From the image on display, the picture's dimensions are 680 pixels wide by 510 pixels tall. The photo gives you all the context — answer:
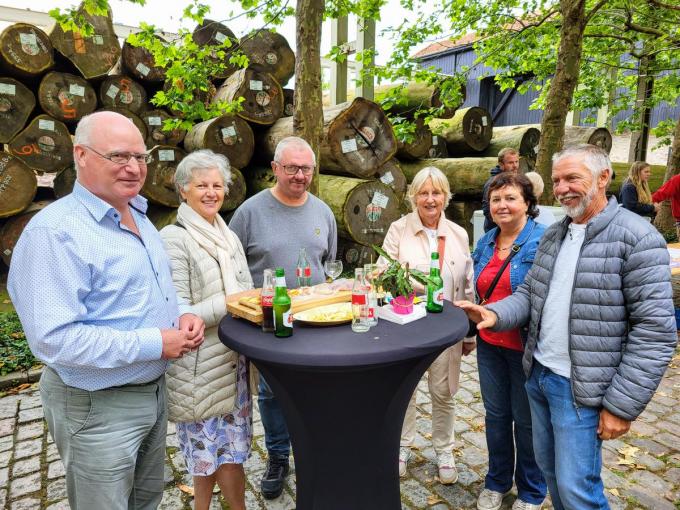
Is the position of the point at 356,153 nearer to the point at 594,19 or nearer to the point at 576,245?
the point at 576,245

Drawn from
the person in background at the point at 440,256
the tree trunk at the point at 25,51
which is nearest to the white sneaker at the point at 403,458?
the person in background at the point at 440,256

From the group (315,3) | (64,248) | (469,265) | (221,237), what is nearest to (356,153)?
(315,3)

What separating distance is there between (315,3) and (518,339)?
3.57 metres

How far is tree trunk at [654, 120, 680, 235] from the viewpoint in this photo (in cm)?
982

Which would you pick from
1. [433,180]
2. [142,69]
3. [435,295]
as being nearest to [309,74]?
[433,180]

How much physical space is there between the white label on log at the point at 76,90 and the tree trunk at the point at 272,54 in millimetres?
2431

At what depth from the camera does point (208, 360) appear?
83.7 inches

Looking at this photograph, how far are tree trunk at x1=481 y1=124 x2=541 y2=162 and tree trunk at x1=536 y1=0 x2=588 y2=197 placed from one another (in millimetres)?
2834

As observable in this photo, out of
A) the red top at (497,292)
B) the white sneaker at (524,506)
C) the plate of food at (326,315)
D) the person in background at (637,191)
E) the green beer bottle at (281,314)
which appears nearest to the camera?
the green beer bottle at (281,314)

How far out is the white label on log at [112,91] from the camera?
659cm

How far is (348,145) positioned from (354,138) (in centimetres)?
16

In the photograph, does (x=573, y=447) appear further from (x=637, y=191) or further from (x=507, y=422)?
(x=637, y=191)

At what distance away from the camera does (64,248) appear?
156 centimetres

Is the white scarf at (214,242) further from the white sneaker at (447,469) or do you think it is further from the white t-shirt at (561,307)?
the white sneaker at (447,469)
